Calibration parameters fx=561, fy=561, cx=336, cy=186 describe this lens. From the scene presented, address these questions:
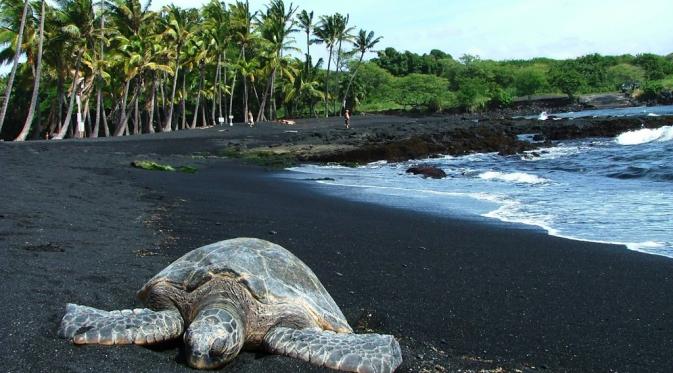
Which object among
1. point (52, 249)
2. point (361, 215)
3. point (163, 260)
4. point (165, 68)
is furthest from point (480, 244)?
point (165, 68)

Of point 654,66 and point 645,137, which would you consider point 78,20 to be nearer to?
point 645,137

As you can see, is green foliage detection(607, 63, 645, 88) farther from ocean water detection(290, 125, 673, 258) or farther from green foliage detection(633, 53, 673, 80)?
ocean water detection(290, 125, 673, 258)

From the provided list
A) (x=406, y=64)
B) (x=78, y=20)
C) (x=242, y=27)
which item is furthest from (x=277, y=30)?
(x=406, y=64)

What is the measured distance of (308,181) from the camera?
14.4 meters

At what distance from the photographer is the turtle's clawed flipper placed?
9.56 feet

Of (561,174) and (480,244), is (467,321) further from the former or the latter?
(561,174)

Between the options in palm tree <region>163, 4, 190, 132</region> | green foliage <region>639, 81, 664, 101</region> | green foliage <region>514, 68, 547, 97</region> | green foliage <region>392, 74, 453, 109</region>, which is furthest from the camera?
green foliage <region>514, 68, 547, 97</region>

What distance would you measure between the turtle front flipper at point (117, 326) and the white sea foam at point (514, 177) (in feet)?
39.3

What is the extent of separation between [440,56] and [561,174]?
116 meters

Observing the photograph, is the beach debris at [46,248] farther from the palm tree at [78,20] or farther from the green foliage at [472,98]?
the green foliage at [472,98]

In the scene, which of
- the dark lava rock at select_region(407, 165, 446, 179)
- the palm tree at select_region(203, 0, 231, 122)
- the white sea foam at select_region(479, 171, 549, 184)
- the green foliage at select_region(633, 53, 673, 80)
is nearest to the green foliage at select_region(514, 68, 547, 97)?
the green foliage at select_region(633, 53, 673, 80)

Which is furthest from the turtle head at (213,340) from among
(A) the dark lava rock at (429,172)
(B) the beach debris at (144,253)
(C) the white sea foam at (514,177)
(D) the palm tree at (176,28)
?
(D) the palm tree at (176,28)

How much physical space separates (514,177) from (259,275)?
40.3 feet

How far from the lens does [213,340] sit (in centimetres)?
279
